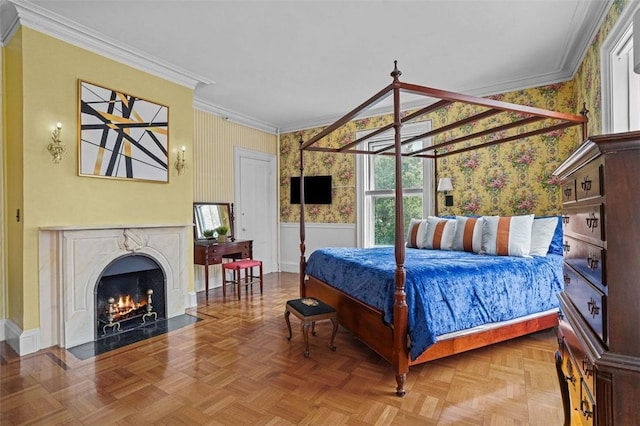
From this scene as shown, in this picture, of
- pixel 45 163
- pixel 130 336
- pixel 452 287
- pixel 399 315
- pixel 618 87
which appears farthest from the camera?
pixel 130 336

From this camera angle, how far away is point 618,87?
101 inches

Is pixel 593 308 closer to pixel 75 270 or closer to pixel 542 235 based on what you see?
pixel 542 235

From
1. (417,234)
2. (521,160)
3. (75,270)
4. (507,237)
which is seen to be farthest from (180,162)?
(521,160)

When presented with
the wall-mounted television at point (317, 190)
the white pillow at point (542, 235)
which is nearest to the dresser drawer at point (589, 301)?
the white pillow at point (542, 235)

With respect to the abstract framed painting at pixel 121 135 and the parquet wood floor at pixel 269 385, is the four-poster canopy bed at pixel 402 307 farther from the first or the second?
the abstract framed painting at pixel 121 135

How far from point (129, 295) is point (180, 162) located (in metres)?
1.54

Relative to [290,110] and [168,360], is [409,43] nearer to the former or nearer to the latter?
[290,110]

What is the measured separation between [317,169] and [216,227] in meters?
2.06

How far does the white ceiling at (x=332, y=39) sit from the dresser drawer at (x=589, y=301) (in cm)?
228

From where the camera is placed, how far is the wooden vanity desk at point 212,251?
13.9ft

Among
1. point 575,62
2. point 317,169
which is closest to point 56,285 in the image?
point 317,169

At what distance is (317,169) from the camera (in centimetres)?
593

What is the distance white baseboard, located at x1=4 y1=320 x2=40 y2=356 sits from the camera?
8.70ft

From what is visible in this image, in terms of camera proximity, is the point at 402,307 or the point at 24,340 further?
the point at 24,340
